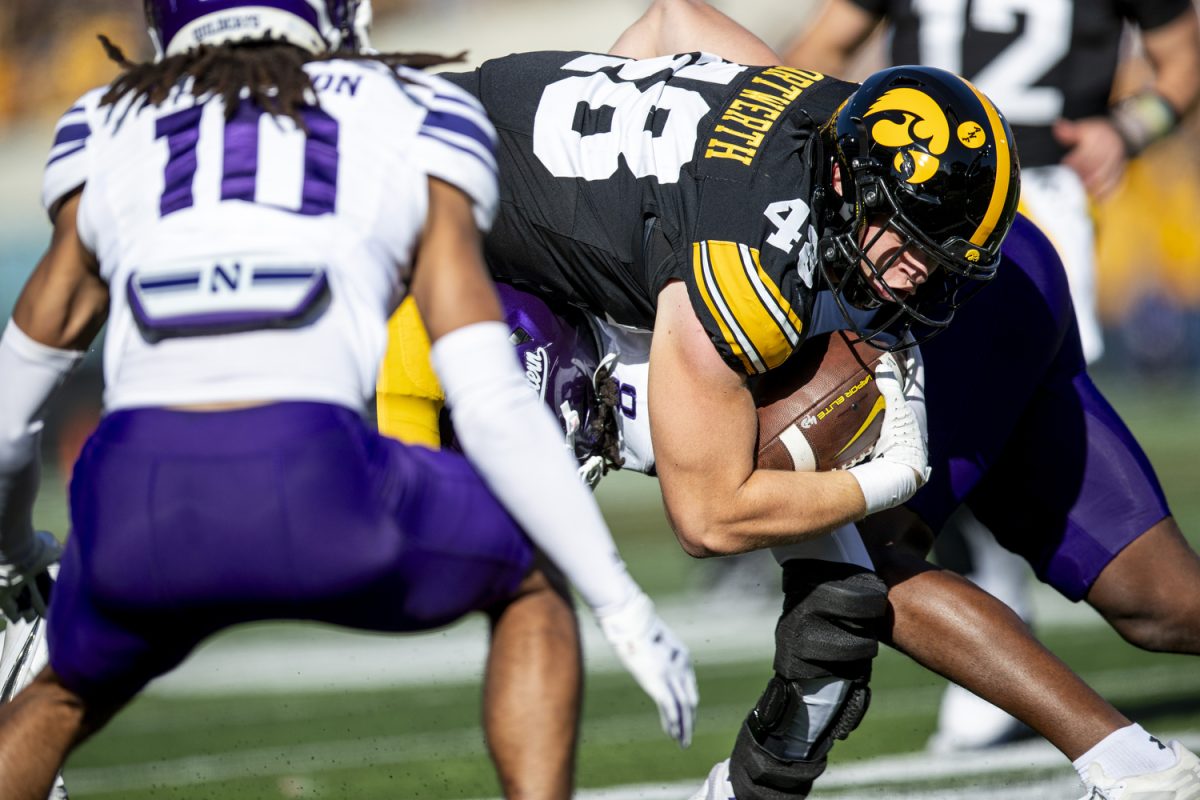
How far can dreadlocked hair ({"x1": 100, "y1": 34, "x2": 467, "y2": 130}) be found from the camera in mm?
2127

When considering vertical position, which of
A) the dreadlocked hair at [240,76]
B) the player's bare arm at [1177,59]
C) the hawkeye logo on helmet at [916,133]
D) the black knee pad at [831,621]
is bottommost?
the black knee pad at [831,621]

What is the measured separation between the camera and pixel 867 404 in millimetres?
3033

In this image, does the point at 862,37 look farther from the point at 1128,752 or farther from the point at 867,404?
the point at 1128,752

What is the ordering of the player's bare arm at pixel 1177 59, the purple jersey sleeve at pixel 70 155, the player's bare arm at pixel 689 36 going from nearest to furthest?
the purple jersey sleeve at pixel 70 155 < the player's bare arm at pixel 689 36 < the player's bare arm at pixel 1177 59

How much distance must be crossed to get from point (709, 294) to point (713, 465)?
0.31 m

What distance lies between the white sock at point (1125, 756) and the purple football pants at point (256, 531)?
144 cm

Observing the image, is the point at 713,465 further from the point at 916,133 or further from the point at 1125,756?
the point at 1125,756

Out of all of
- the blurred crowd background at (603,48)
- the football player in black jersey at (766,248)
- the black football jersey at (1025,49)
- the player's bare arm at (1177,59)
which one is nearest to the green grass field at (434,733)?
the football player in black jersey at (766,248)

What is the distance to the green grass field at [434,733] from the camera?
12.8 feet

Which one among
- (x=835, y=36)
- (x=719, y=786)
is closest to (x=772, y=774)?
(x=719, y=786)

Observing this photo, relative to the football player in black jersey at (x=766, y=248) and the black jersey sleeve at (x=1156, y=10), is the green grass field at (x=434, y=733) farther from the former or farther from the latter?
the black jersey sleeve at (x=1156, y=10)

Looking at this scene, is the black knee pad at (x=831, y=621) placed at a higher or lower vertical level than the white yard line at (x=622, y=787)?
higher

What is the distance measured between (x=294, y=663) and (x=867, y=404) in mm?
3280

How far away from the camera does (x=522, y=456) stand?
208 cm
